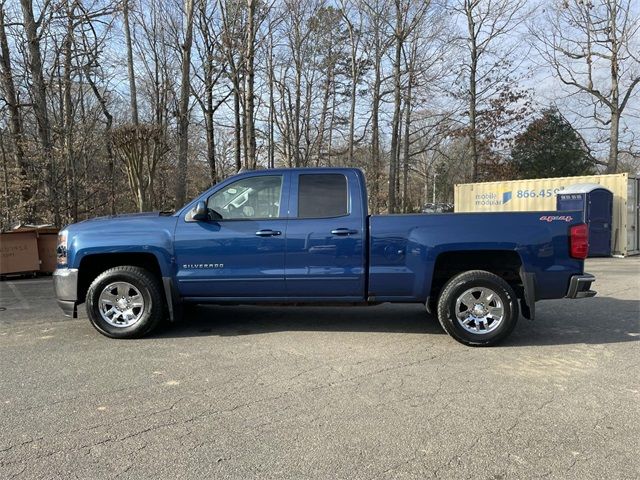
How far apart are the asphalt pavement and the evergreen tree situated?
27.6 m

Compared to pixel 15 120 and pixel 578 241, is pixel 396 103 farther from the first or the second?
pixel 578 241

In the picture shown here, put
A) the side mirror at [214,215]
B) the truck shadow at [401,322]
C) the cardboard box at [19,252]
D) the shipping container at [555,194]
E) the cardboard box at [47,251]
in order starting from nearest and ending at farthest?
the side mirror at [214,215]
the truck shadow at [401,322]
the cardboard box at [19,252]
the cardboard box at [47,251]
the shipping container at [555,194]

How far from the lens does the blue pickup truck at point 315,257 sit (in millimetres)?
5441

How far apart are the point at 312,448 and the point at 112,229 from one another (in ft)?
12.2

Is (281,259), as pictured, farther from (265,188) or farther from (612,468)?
(612,468)

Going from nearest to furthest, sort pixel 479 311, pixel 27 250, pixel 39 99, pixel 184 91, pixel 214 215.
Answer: pixel 479 311, pixel 214 215, pixel 27 250, pixel 39 99, pixel 184 91

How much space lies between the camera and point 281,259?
563 cm

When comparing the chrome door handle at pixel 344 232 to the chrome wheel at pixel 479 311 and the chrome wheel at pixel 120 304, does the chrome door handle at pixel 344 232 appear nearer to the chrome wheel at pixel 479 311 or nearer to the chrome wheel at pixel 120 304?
the chrome wheel at pixel 479 311

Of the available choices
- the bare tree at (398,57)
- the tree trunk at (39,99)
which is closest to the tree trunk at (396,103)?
the bare tree at (398,57)

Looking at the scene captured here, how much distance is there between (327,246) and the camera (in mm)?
5586

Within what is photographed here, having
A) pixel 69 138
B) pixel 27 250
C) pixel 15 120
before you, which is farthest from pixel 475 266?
pixel 15 120

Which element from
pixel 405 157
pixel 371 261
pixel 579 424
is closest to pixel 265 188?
pixel 371 261

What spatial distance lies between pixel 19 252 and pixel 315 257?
864 cm

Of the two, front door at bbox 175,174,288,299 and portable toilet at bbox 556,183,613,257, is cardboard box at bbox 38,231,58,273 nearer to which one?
front door at bbox 175,174,288,299
